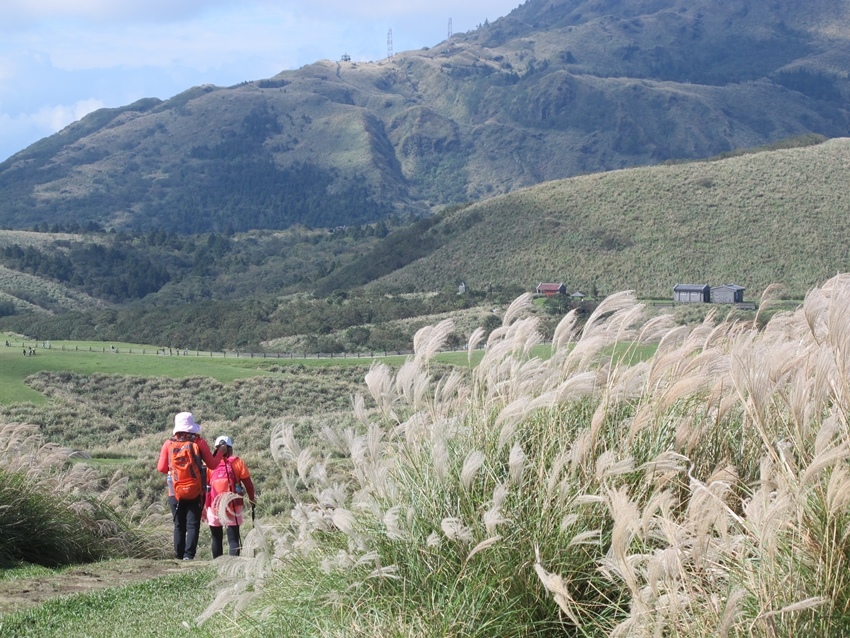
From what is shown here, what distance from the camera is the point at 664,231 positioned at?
77.1 meters

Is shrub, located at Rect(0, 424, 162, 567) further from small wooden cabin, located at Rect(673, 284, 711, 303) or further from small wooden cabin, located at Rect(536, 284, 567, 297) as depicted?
small wooden cabin, located at Rect(536, 284, 567, 297)

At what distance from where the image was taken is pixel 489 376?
559 cm

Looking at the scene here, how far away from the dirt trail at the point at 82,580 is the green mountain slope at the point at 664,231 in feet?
184

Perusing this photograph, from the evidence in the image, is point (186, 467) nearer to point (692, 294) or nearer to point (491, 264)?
point (692, 294)

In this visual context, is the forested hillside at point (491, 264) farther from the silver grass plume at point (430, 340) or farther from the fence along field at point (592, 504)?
the fence along field at point (592, 504)

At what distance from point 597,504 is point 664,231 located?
246 feet

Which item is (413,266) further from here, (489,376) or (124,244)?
(489,376)

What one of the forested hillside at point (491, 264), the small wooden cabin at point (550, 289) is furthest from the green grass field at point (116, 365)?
the small wooden cabin at point (550, 289)

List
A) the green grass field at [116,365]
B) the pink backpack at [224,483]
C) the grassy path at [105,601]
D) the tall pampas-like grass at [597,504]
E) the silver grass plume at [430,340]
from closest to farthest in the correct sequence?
the tall pampas-like grass at [597,504], the silver grass plume at [430,340], the grassy path at [105,601], the pink backpack at [224,483], the green grass field at [116,365]

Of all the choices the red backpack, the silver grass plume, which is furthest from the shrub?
the silver grass plume

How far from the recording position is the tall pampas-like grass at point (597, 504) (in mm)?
3576

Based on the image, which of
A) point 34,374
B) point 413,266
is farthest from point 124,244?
point 34,374

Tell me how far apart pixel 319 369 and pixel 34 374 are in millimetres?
11296

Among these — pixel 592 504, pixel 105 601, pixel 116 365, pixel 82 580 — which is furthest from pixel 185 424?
pixel 116 365
